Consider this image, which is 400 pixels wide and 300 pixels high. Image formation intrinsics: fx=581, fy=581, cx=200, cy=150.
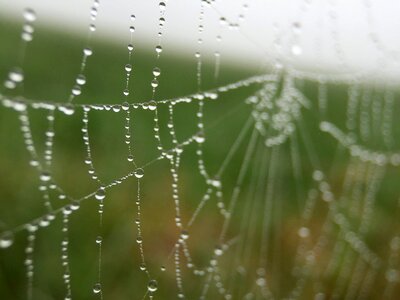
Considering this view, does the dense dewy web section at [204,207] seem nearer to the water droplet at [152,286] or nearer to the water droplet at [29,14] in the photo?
the water droplet at [152,286]

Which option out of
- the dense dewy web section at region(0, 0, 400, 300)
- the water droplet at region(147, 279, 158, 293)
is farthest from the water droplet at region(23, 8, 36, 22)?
the water droplet at region(147, 279, 158, 293)

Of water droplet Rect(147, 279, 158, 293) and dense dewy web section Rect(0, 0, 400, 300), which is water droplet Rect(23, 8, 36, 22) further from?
water droplet Rect(147, 279, 158, 293)

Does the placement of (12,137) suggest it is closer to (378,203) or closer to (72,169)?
(72,169)

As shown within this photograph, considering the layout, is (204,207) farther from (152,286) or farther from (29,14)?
(29,14)

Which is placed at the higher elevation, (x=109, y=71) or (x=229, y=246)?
(x=109, y=71)

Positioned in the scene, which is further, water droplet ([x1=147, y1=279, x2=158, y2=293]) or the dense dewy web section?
the dense dewy web section

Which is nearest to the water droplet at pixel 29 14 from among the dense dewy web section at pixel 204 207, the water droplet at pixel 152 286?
the dense dewy web section at pixel 204 207

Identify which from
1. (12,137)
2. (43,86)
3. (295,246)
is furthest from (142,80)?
(295,246)

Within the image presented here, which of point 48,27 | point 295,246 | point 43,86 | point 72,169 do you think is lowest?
point 295,246

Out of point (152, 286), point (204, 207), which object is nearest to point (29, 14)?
point (152, 286)
